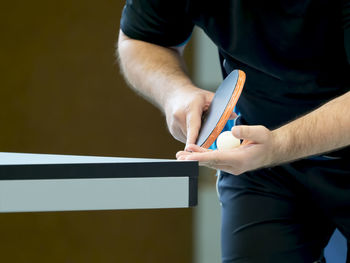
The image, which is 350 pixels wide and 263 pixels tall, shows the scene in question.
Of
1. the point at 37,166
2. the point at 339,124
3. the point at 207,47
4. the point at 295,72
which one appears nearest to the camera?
the point at 37,166

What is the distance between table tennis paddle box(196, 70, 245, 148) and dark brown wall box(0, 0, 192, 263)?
1.58 meters

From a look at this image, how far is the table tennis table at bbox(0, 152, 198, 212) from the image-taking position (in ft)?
1.92

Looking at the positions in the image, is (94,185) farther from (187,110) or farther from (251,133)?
(187,110)

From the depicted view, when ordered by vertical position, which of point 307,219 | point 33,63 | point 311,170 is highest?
point 33,63

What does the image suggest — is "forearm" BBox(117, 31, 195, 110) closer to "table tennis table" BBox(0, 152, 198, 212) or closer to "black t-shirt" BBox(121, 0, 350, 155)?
"black t-shirt" BBox(121, 0, 350, 155)

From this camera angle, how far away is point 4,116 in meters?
2.45

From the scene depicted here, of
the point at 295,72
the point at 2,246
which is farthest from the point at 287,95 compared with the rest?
the point at 2,246

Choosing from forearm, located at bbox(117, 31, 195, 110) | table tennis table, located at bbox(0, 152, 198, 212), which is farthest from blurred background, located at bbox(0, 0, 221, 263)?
table tennis table, located at bbox(0, 152, 198, 212)

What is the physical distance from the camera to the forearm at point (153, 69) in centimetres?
119

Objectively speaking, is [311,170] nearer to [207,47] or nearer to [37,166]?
[37,166]

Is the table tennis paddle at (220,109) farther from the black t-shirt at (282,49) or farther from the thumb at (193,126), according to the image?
the black t-shirt at (282,49)

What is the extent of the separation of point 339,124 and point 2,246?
6.41 ft

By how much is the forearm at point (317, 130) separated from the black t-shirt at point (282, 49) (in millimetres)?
138


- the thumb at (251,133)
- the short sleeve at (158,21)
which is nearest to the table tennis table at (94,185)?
the thumb at (251,133)
